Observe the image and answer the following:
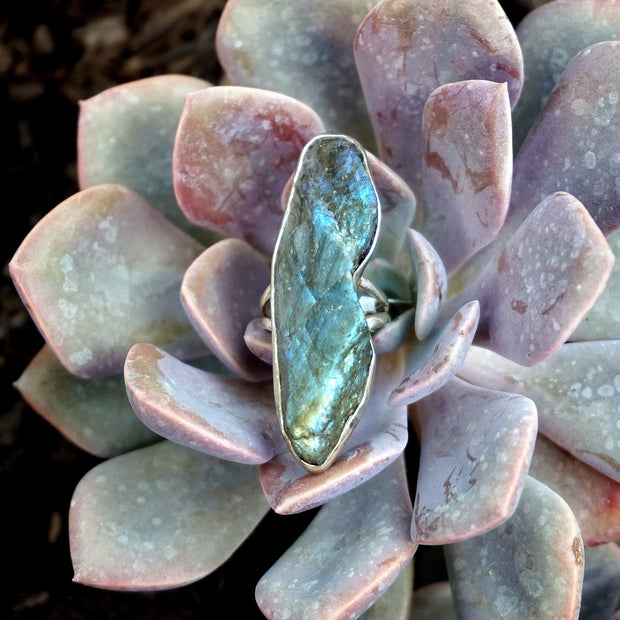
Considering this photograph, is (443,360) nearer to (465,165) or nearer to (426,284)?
(426,284)

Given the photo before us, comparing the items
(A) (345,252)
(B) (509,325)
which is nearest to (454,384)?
(B) (509,325)

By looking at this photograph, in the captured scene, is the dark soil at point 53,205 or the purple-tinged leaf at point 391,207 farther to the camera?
the dark soil at point 53,205

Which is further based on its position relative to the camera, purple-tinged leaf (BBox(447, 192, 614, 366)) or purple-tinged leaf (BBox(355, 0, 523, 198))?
purple-tinged leaf (BBox(355, 0, 523, 198))

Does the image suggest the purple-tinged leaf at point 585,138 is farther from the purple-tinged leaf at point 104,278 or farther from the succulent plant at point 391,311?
the purple-tinged leaf at point 104,278

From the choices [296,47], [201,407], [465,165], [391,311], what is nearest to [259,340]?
[201,407]

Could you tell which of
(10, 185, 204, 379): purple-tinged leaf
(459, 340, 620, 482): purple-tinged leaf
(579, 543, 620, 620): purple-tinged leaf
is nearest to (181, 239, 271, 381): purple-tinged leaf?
(10, 185, 204, 379): purple-tinged leaf

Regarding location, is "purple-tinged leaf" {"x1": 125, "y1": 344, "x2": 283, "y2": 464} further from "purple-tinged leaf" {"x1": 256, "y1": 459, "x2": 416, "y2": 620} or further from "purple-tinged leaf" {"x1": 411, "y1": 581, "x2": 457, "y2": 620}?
"purple-tinged leaf" {"x1": 411, "y1": 581, "x2": 457, "y2": 620}

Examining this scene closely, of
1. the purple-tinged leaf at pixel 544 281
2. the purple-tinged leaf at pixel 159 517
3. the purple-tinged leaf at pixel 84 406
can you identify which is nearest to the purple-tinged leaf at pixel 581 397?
the purple-tinged leaf at pixel 544 281
